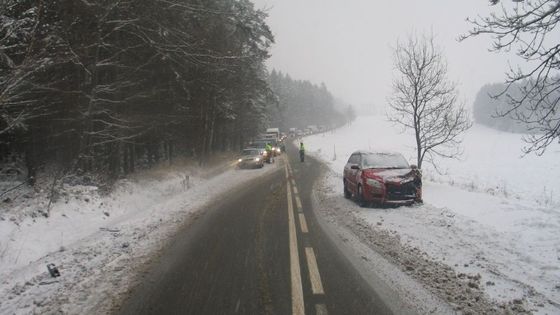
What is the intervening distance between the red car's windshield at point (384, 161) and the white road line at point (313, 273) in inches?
236

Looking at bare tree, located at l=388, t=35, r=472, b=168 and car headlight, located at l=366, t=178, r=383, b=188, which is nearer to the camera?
car headlight, located at l=366, t=178, r=383, b=188

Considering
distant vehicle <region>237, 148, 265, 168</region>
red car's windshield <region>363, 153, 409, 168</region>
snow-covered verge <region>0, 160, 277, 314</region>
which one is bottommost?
snow-covered verge <region>0, 160, 277, 314</region>

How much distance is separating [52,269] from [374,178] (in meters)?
8.62

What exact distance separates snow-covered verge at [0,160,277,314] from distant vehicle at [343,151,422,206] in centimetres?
534

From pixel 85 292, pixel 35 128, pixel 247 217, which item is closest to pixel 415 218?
pixel 247 217

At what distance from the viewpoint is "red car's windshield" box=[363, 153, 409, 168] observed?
12.1m

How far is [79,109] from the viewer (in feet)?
40.9

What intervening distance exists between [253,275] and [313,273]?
95 centimetres

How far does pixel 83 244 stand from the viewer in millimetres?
7820

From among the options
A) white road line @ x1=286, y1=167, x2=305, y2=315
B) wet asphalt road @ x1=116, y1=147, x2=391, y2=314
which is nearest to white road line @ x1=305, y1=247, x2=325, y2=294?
wet asphalt road @ x1=116, y1=147, x2=391, y2=314

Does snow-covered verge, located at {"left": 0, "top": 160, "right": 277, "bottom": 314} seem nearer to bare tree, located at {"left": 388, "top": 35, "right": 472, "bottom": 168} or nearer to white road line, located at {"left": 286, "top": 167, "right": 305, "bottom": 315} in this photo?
white road line, located at {"left": 286, "top": 167, "right": 305, "bottom": 315}

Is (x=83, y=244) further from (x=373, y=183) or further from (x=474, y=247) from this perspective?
(x=474, y=247)

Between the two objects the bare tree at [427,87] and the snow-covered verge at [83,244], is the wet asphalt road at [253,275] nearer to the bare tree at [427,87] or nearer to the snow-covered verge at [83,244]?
the snow-covered verge at [83,244]

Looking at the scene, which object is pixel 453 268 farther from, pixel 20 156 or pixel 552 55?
pixel 20 156
